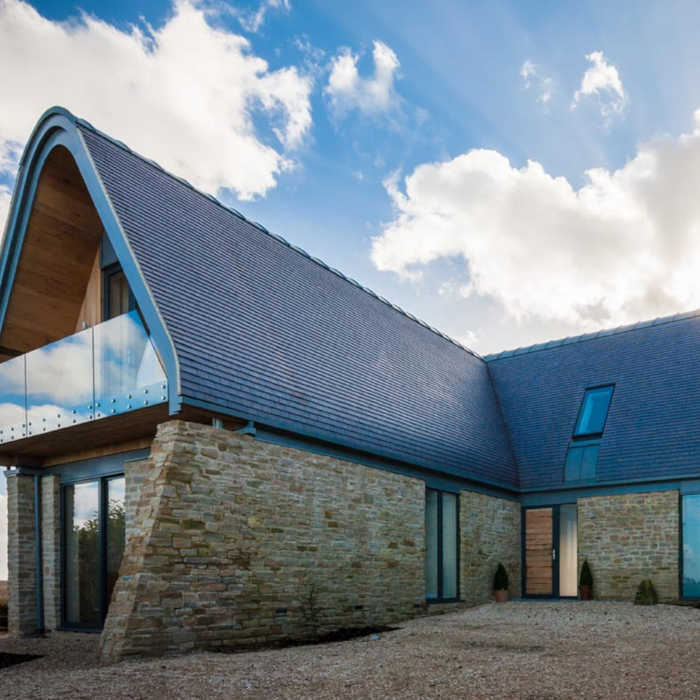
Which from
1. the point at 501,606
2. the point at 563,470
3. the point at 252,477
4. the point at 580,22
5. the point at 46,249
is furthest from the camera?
the point at 563,470

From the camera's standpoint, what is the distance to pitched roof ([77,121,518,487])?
11195 millimetres

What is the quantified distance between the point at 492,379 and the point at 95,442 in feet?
42.0

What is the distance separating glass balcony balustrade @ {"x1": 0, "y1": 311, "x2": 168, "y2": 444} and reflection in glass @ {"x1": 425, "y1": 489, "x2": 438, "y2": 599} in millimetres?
7007

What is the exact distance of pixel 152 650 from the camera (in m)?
8.80

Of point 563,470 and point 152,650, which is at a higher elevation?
point 563,470

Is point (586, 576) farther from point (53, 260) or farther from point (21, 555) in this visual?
point (53, 260)

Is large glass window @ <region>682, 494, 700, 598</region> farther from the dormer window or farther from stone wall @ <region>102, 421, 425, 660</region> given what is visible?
stone wall @ <region>102, 421, 425, 660</region>

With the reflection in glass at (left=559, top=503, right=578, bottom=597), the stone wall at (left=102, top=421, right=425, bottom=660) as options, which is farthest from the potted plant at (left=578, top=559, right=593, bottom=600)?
the stone wall at (left=102, top=421, right=425, bottom=660)

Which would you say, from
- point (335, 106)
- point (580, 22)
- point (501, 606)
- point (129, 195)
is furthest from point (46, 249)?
point (501, 606)

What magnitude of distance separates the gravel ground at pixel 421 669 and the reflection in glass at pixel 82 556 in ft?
3.72

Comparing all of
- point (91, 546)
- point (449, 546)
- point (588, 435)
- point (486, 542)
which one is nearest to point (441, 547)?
point (449, 546)

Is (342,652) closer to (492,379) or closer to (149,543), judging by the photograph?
(149,543)

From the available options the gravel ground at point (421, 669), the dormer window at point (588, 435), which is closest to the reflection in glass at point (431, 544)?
the gravel ground at point (421, 669)

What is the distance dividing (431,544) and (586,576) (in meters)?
3.98
